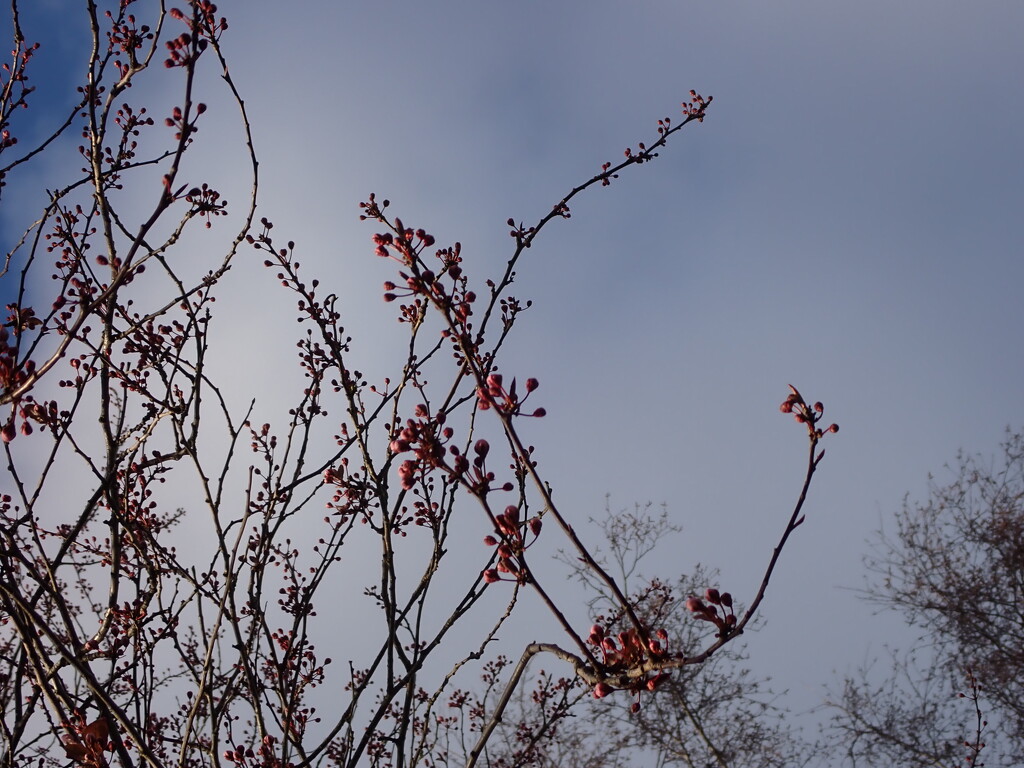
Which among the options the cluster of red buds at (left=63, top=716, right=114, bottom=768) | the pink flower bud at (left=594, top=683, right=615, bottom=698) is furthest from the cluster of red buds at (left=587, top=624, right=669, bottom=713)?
the cluster of red buds at (left=63, top=716, right=114, bottom=768)

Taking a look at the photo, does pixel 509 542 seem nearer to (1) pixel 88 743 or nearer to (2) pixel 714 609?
(2) pixel 714 609

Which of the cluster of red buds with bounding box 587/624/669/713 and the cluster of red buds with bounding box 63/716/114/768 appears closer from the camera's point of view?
the cluster of red buds with bounding box 587/624/669/713

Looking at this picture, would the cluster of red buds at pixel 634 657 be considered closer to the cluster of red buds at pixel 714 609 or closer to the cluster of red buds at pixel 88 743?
the cluster of red buds at pixel 714 609

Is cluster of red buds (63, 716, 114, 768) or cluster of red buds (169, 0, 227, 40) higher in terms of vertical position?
cluster of red buds (169, 0, 227, 40)

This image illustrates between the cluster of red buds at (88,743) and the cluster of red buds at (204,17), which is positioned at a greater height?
the cluster of red buds at (204,17)

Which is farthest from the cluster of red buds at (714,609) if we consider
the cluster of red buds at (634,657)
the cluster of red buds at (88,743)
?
the cluster of red buds at (88,743)

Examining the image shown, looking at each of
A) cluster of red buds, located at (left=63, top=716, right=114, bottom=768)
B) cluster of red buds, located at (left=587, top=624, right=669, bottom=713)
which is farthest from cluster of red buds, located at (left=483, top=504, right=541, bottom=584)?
cluster of red buds, located at (left=63, top=716, right=114, bottom=768)

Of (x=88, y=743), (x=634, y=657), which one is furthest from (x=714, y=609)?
(x=88, y=743)

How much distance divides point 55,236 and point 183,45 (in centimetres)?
101

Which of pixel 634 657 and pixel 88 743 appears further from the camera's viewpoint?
pixel 88 743

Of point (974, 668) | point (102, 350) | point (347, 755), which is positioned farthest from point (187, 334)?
point (974, 668)

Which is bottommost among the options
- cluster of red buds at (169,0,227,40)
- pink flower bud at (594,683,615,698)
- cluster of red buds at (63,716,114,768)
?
pink flower bud at (594,683,615,698)

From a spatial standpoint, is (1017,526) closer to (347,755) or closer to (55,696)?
(347,755)

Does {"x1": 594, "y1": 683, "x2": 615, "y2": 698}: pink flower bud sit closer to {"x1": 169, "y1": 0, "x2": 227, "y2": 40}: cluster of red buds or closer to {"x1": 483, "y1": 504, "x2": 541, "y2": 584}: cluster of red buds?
{"x1": 483, "y1": 504, "x2": 541, "y2": 584}: cluster of red buds
